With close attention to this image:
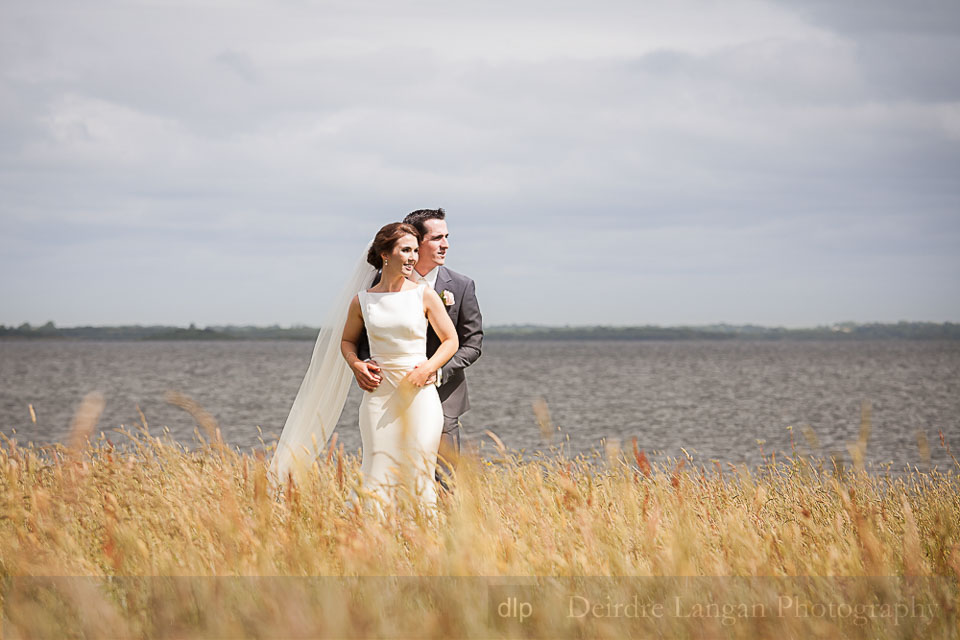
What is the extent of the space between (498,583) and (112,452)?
410 centimetres

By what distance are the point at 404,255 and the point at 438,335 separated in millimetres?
658

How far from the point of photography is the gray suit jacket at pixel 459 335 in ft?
20.8

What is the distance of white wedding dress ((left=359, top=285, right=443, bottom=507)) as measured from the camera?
5938mm

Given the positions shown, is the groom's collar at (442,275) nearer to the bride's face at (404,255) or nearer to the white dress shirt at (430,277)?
the white dress shirt at (430,277)

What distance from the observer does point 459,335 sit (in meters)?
6.55

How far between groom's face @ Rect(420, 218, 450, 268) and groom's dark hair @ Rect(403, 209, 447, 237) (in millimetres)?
18

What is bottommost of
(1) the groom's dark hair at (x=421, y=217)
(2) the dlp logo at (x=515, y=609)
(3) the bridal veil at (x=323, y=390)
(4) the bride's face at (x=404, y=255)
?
(2) the dlp logo at (x=515, y=609)

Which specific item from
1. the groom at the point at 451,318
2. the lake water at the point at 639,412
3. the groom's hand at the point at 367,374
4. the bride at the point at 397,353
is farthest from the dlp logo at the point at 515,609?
the lake water at the point at 639,412

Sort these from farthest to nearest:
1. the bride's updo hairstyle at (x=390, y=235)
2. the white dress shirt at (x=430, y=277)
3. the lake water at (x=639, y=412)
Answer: the lake water at (x=639, y=412) < the white dress shirt at (x=430, y=277) < the bride's updo hairstyle at (x=390, y=235)

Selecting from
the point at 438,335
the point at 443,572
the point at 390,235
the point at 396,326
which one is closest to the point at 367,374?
the point at 396,326

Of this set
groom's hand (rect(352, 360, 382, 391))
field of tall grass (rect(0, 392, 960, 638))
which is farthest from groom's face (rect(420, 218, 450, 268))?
field of tall grass (rect(0, 392, 960, 638))

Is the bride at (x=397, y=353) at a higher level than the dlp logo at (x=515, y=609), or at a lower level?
higher

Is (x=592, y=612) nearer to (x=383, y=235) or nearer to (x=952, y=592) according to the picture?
(x=952, y=592)

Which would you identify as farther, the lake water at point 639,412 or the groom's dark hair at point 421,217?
the lake water at point 639,412
